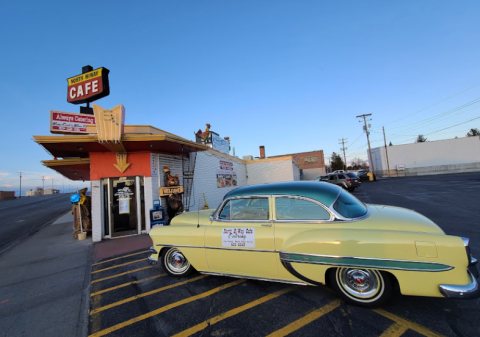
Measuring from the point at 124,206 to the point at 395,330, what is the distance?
7745 millimetres

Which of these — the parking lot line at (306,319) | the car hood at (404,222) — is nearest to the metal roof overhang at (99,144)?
the parking lot line at (306,319)

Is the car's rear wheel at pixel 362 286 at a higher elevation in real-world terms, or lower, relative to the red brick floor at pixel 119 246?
higher

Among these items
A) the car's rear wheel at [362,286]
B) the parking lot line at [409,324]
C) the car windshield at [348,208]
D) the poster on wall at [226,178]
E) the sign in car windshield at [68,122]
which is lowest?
the parking lot line at [409,324]

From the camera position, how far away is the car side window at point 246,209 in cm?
299

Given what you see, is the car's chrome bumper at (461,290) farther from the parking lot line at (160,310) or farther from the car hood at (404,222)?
the parking lot line at (160,310)

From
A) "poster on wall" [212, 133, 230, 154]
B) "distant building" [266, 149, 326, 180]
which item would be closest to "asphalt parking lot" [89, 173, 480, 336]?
"poster on wall" [212, 133, 230, 154]

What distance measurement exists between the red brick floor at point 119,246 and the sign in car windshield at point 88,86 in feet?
20.5

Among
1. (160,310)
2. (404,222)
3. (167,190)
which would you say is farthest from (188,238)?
(167,190)

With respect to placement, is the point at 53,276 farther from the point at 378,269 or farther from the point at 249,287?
the point at 378,269

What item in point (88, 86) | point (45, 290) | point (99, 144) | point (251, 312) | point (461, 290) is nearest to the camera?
point (461, 290)

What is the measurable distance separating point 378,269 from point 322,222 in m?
0.73

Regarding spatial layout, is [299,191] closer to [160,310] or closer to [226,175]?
[160,310]

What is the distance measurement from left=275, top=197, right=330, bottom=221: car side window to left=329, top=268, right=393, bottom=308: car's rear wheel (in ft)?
2.32

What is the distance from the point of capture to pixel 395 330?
2064 mm
